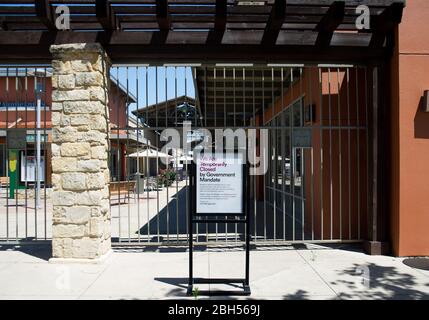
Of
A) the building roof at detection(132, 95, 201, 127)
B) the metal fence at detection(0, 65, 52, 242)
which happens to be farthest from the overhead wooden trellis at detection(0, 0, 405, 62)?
the building roof at detection(132, 95, 201, 127)

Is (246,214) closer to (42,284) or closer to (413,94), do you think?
(42,284)

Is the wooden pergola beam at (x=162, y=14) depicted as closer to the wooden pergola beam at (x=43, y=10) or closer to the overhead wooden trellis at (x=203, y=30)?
the overhead wooden trellis at (x=203, y=30)

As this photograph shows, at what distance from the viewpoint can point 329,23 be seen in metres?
6.07

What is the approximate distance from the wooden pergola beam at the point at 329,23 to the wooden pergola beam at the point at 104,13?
10.6 ft

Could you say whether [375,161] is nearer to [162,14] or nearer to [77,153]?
[162,14]

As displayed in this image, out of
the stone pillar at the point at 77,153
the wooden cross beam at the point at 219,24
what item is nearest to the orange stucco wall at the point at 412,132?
the wooden cross beam at the point at 219,24

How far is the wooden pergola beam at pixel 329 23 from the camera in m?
5.80

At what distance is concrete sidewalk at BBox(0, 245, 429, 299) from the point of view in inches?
189

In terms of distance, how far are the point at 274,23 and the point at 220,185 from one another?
269cm

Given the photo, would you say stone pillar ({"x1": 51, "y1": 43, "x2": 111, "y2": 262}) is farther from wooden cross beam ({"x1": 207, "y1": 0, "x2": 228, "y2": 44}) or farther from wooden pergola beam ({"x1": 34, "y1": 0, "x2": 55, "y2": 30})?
wooden cross beam ({"x1": 207, "y1": 0, "x2": 228, "y2": 44})

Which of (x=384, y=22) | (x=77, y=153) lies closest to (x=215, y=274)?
(x=77, y=153)

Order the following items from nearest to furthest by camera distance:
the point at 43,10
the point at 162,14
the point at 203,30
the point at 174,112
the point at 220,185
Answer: the point at 220,185 → the point at 43,10 → the point at 162,14 → the point at 203,30 → the point at 174,112

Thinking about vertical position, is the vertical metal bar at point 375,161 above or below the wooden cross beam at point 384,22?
below
